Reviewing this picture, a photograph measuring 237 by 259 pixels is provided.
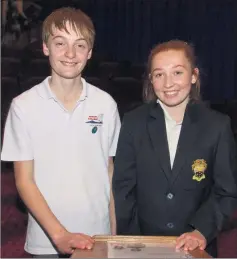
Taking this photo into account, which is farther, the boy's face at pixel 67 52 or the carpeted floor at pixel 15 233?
the carpeted floor at pixel 15 233

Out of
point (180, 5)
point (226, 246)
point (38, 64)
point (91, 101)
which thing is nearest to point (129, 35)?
point (180, 5)

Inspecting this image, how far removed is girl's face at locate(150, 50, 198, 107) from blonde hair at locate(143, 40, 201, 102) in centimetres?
2

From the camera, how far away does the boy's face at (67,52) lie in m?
1.28

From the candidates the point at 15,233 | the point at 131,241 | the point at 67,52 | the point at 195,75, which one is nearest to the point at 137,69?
the point at 15,233

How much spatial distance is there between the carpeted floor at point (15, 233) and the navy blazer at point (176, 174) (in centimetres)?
143

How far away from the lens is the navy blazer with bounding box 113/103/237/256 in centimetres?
124

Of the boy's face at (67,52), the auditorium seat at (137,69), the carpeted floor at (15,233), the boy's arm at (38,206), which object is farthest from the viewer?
the auditorium seat at (137,69)

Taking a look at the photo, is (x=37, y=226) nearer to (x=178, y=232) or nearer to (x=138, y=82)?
(x=178, y=232)

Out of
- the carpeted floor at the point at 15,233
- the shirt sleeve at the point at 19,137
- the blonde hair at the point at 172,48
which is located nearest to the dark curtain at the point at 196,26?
the carpeted floor at the point at 15,233

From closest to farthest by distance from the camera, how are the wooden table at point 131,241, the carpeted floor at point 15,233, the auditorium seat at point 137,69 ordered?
1. the wooden table at point 131,241
2. the carpeted floor at point 15,233
3. the auditorium seat at point 137,69

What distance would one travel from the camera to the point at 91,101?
134 centimetres

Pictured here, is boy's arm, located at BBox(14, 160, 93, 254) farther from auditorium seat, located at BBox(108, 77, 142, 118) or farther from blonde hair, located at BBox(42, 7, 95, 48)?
auditorium seat, located at BBox(108, 77, 142, 118)

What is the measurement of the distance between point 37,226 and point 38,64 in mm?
2593

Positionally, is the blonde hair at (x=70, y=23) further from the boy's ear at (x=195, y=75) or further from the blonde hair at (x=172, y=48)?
the boy's ear at (x=195, y=75)
